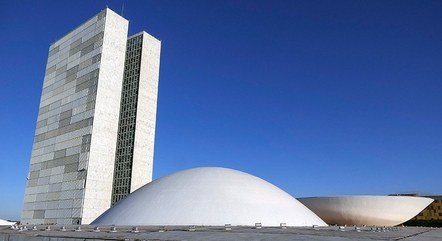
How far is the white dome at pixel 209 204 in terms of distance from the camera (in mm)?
20250

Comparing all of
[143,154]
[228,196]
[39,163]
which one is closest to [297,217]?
[228,196]

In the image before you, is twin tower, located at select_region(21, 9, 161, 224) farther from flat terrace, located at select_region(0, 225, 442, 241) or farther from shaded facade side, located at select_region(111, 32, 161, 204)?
flat terrace, located at select_region(0, 225, 442, 241)

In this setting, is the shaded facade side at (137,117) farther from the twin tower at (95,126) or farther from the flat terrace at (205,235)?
the flat terrace at (205,235)

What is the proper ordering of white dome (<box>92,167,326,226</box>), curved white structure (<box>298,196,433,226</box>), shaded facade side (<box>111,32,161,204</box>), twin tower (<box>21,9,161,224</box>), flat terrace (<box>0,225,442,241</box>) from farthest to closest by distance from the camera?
shaded facade side (<box>111,32,161,204</box>) < twin tower (<box>21,9,161,224</box>) < curved white structure (<box>298,196,433,226</box>) < white dome (<box>92,167,326,226</box>) < flat terrace (<box>0,225,442,241</box>)

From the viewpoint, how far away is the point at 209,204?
69.8 ft

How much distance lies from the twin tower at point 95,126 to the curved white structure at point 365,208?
31.7m

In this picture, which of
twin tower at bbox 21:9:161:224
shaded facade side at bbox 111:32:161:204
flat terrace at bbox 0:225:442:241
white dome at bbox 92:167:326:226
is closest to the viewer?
flat terrace at bbox 0:225:442:241

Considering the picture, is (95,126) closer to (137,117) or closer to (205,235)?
(137,117)

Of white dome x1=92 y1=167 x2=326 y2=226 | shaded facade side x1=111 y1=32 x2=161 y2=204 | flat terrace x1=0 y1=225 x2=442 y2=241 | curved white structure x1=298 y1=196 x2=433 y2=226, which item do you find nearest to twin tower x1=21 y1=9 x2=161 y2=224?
shaded facade side x1=111 y1=32 x2=161 y2=204

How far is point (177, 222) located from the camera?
1980cm

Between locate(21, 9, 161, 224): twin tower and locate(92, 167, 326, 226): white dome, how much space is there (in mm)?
37984

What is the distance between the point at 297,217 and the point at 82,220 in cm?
4513

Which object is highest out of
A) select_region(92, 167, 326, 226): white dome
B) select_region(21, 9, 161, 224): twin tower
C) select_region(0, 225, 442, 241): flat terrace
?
select_region(21, 9, 161, 224): twin tower

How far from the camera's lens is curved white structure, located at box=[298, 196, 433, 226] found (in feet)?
160
